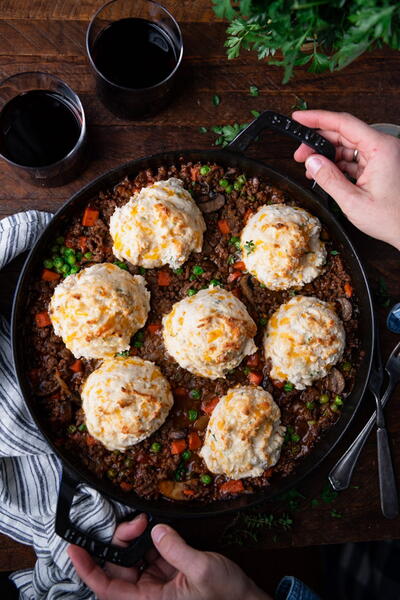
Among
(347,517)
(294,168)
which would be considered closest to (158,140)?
(294,168)

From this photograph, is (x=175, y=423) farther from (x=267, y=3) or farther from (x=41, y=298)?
(x=267, y=3)

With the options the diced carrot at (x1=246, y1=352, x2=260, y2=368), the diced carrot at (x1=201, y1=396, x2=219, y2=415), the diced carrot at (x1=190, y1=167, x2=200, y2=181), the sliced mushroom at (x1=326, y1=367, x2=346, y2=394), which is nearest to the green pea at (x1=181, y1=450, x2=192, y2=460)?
the diced carrot at (x1=201, y1=396, x2=219, y2=415)

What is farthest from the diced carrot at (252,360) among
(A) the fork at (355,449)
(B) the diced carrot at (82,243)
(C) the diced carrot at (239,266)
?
(B) the diced carrot at (82,243)

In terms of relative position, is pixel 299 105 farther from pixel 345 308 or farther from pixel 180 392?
pixel 180 392

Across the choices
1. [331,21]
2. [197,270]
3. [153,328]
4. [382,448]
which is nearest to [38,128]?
[197,270]

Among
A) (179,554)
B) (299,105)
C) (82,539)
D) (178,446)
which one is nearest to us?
(82,539)

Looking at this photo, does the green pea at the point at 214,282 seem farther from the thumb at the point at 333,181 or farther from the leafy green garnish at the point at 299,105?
the leafy green garnish at the point at 299,105

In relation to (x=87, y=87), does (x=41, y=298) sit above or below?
below
